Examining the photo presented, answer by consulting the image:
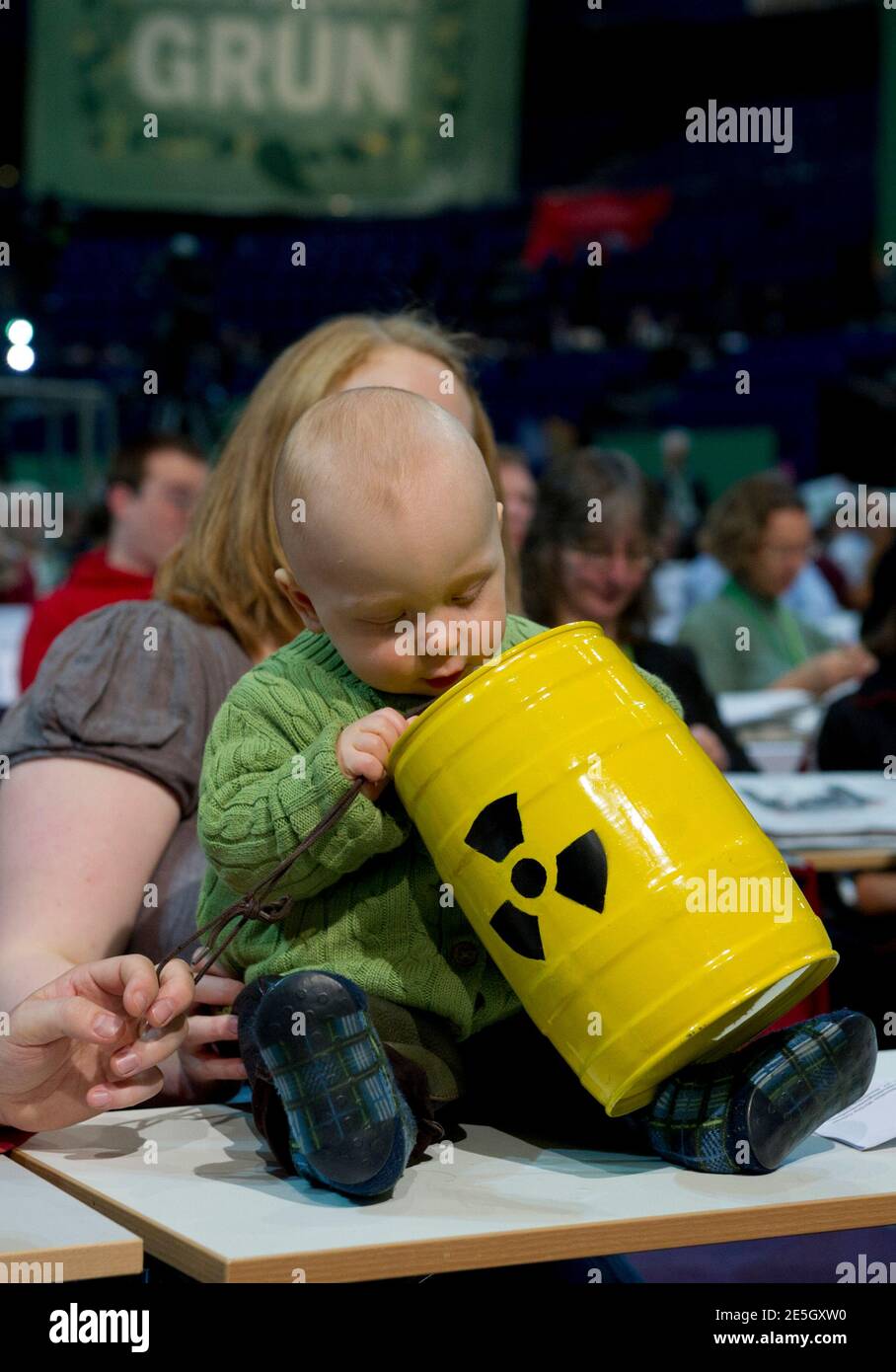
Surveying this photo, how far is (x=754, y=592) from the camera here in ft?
16.7

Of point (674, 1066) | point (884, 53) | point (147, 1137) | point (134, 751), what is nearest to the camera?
point (674, 1066)

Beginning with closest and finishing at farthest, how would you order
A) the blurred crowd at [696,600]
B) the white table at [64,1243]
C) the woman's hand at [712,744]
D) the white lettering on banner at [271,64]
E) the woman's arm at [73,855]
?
the white table at [64,1243] < the woman's arm at [73,855] < the woman's hand at [712,744] < the blurred crowd at [696,600] < the white lettering on banner at [271,64]

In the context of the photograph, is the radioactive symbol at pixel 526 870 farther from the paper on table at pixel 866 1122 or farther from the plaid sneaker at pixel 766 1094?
the paper on table at pixel 866 1122

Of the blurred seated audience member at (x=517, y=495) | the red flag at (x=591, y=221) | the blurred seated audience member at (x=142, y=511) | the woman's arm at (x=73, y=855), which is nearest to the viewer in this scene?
the woman's arm at (x=73, y=855)

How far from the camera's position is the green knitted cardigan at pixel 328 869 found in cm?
123

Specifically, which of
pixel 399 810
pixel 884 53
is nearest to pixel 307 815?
pixel 399 810

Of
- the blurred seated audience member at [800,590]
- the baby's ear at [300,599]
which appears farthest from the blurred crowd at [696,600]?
the baby's ear at [300,599]

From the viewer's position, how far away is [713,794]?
1161 millimetres

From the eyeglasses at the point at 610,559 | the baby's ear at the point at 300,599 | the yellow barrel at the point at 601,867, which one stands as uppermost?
the baby's ear at the point at 300,599

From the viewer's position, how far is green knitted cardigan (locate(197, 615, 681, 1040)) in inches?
48.3

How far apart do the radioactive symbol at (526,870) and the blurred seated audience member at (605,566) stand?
2245 mm

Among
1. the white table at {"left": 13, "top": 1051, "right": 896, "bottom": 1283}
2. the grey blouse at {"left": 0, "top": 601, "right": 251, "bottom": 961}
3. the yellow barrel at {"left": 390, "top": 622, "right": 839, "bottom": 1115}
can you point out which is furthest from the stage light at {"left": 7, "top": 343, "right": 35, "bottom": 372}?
the yellow barrel at {"left": 390, "top": 622, "right": 839, "bottom": 1115}

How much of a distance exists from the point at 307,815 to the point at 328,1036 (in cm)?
17
